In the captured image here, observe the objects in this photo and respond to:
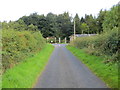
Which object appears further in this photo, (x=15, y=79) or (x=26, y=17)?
(x=26, y=17)

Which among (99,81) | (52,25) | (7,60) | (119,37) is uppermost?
(52,25)

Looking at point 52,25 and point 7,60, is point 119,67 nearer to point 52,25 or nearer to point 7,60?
point 7,60

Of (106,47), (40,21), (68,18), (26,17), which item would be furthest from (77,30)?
(106,47)

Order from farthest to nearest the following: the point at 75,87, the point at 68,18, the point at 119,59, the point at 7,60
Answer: the point at 68,18 → the point at 119,59 → the point at 7,60 → the point at 75,87

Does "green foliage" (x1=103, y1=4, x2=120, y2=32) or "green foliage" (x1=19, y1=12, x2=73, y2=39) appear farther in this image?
"green foliage" (x1=19, y1=12, x2=73, y2=39)

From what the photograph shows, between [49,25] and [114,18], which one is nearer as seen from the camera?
[114,18]

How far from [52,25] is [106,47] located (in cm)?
6779

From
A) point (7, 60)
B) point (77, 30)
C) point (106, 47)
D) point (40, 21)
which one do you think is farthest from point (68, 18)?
point (7, 60)

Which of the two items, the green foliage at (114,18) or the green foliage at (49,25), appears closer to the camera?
the green foliage at (114,18)

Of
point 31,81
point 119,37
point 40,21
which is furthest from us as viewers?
point 40,21

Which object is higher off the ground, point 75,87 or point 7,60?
point 7,60

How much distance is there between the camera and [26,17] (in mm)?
81750

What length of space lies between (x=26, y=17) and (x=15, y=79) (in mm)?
76701

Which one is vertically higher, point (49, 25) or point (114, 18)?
point (49, 25)
